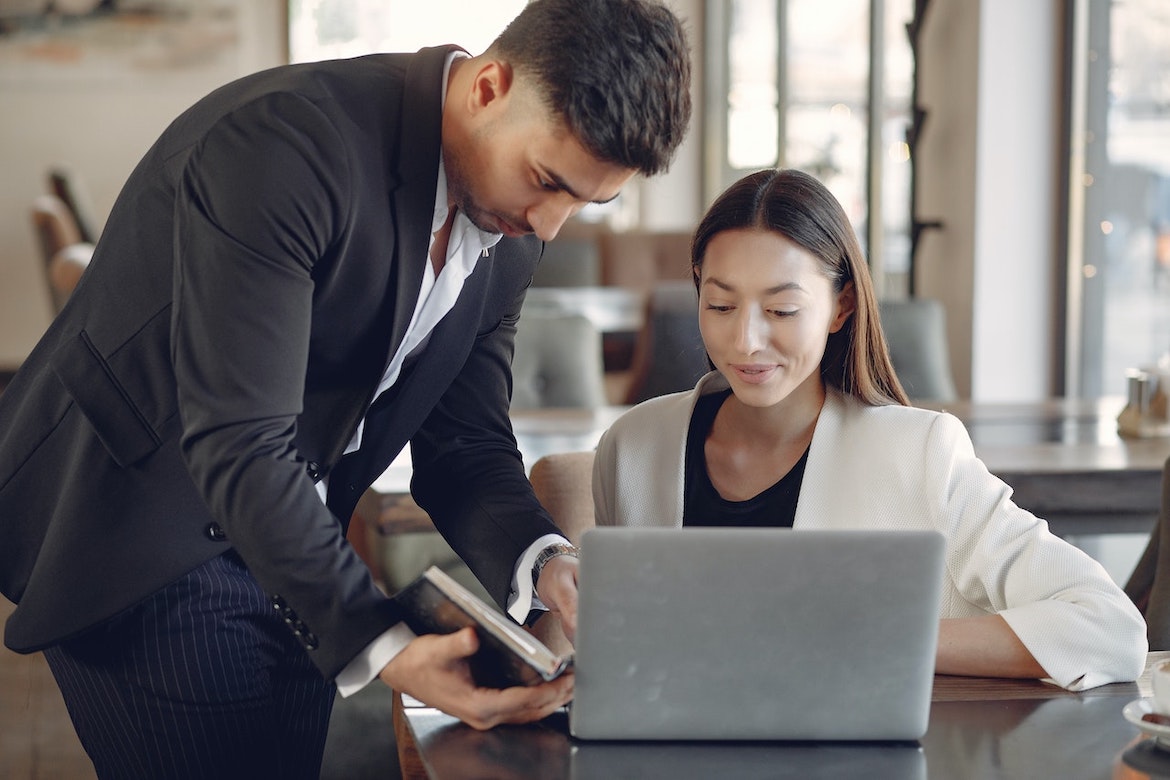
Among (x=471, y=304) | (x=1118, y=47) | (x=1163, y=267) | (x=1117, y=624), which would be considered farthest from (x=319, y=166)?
(x=1118, y=47)

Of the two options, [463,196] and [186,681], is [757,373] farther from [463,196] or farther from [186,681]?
[186,681]

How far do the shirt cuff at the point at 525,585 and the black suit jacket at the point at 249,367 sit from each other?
12 mm

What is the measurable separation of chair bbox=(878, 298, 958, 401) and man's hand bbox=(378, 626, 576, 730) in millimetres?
2571

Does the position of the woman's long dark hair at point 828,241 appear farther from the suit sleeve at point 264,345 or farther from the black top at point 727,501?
the suit sleeve at point 264,345

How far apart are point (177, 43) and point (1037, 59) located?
5864 millimetres

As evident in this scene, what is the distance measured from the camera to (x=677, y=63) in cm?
114

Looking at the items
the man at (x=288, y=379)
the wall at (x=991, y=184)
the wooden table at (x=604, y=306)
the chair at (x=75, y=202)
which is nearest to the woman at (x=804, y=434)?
the man at (x=288, y=379)

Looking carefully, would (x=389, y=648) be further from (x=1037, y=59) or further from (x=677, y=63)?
(x=1037, y=59)

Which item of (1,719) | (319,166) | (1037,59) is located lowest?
(1,719)

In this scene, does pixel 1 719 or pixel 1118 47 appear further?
pixel 1118 47

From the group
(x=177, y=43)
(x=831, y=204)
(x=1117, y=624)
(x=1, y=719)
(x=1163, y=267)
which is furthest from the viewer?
(x=177, y=43)

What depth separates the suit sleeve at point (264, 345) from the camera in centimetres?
111

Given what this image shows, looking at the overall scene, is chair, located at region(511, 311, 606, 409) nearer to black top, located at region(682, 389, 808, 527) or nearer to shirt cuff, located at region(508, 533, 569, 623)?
black top, located at region(682, 389, 808, 527)

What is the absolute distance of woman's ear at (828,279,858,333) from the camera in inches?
65.2
